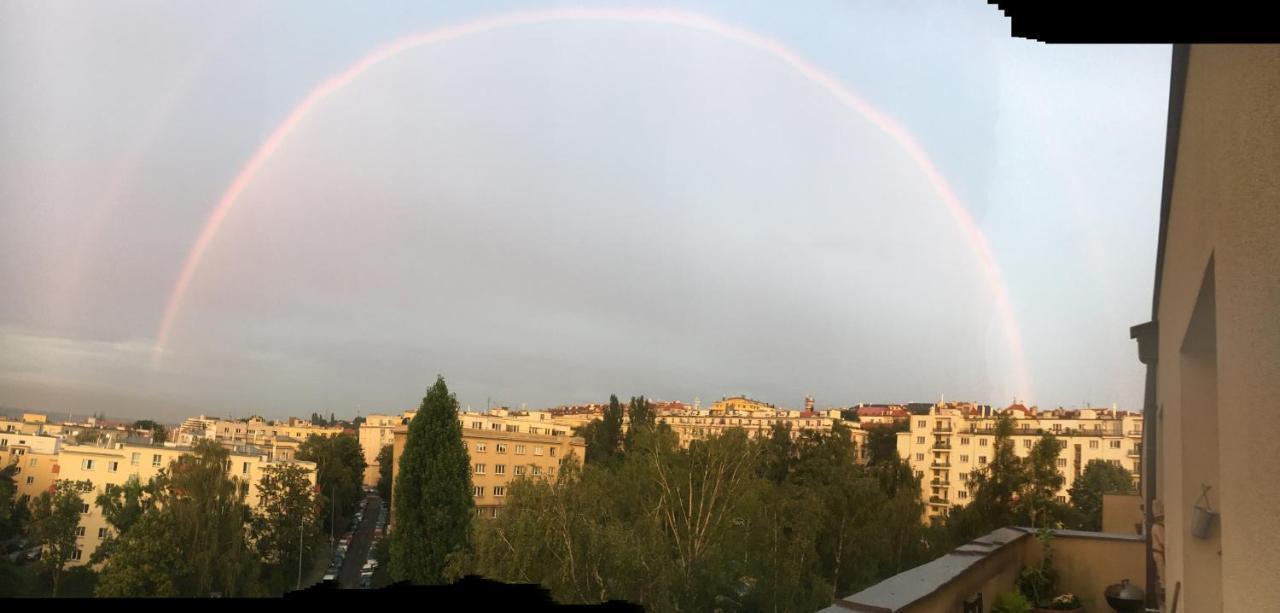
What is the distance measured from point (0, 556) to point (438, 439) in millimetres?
20678

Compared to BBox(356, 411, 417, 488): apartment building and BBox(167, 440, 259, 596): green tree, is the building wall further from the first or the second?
BBox(356, 411, 417, 488): apartment building

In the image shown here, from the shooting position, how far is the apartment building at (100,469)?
41.5m

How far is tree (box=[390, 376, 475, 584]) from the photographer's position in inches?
1774

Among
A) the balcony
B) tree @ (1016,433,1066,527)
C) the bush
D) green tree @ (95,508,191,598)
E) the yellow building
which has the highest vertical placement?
the yellow building

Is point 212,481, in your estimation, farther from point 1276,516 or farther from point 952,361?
point 1276,516

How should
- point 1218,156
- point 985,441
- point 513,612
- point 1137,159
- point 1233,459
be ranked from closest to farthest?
point 513,612 → point 1233,459 → point 1218,156 → point 1137,159 → point 985,441

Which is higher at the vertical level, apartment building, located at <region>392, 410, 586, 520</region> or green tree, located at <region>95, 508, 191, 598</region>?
apartment building, located at <region>392, 410, 586, 520</region>

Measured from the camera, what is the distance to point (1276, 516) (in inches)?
50.8

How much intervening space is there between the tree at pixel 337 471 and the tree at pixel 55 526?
15.3 metres

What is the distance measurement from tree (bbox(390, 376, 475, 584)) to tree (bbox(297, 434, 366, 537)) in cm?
997

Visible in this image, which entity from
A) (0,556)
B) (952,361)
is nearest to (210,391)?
(0,556)

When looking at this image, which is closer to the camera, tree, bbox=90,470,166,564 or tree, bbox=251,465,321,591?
tree, bbox=90,470,166,564

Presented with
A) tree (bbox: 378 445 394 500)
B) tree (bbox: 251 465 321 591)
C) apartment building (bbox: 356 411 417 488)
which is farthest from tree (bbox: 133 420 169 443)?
Result: apartment building (bbox: 356 411 417 488)

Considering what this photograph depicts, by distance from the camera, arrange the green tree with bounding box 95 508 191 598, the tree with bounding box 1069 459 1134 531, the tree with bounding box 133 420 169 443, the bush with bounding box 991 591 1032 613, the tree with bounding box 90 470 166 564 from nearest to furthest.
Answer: the bush with bounding box 991 591 1032 613, the tree with bounding box 1069 459 1134 531, the green tree with bounding box 95 508 191 598, the tree with bounding box 90 470 166 564, the tree with bounding box 133 420 169 443
